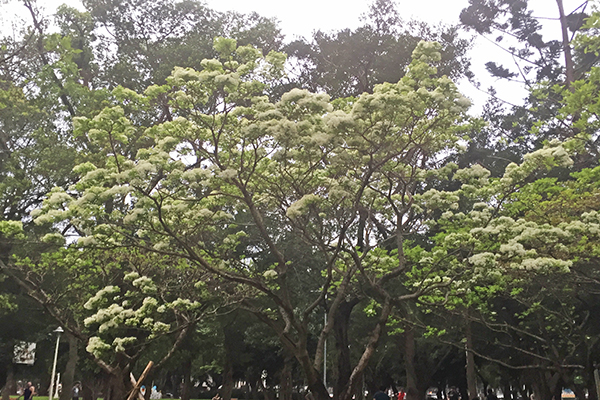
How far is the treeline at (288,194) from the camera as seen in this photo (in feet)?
39.4

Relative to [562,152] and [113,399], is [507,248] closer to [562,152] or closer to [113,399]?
[562,152]

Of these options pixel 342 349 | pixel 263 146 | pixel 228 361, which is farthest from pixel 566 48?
pixel 228 361

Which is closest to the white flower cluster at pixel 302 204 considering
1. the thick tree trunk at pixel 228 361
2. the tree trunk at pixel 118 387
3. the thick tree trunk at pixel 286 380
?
the tree trunk at pixel 118 387

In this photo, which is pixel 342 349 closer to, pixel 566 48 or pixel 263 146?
pixel 263 146

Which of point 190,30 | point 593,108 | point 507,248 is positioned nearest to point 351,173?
point 507,248

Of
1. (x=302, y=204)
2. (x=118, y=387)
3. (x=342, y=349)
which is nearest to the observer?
(x=302, y=204)

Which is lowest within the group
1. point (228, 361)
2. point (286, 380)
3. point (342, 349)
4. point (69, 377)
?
point (69, 377)

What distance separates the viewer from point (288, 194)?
14117 millimetres

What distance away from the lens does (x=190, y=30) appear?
23.9 metres

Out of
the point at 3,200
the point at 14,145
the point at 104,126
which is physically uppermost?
the point at 14,145

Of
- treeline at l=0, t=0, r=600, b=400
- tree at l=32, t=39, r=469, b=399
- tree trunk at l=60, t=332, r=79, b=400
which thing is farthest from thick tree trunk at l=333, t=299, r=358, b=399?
tree trunk at l=60, t=332, r=79, b=400

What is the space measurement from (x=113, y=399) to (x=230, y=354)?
1759cm

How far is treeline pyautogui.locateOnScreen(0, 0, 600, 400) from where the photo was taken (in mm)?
12008

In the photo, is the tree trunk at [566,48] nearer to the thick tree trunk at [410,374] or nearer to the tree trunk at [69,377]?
the thick tree trunk at [410,374]
